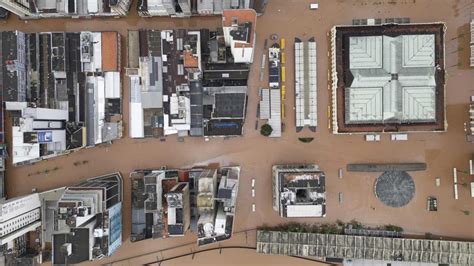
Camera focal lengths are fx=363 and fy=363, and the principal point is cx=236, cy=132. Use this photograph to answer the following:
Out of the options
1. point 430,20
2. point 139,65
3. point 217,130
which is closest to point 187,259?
point 217,130

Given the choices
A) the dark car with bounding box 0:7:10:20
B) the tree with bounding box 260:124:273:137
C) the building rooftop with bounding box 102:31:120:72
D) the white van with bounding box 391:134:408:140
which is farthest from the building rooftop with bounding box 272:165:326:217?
the dark car with bounding box 0:7:10:20

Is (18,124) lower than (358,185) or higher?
higher

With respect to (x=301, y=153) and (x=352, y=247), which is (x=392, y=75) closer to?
(x=301, y=153)

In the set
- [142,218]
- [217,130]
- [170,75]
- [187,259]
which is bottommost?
[187,259]

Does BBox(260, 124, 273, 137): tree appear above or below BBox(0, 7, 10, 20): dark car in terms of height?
below

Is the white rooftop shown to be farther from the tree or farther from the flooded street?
the tree

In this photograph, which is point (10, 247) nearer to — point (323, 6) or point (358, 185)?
point (358, 185)

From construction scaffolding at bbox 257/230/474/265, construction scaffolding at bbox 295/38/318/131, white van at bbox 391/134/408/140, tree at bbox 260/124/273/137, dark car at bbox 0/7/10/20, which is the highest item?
dark car at bbox 0/7/10/20
